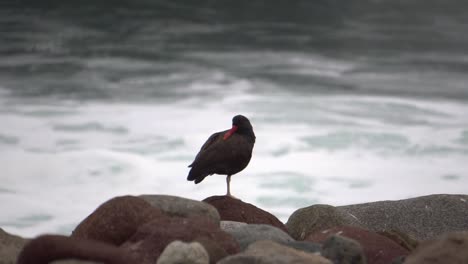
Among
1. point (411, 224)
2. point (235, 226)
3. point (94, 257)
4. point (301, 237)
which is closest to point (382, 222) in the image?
point (411, 224)

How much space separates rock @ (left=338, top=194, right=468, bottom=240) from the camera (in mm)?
20198

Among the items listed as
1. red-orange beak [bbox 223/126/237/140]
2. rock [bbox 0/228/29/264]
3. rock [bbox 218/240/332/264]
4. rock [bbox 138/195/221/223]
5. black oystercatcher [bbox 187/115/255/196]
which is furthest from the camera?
red-orange beak [bbox 223/126/237/140]

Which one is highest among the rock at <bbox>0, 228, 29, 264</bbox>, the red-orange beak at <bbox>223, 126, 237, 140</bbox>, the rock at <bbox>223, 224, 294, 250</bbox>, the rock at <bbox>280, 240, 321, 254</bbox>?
the red-orange beak at <bbox>223, 126, 237, 140</bbox>

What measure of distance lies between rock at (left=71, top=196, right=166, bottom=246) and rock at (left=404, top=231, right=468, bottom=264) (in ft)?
13.3

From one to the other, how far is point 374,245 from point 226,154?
4.11 metres

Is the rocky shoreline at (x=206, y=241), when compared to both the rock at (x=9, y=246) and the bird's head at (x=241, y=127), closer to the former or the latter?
the rock at (x=9, y=246)

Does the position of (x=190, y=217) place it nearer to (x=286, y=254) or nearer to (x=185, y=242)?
(x=185, y=242)

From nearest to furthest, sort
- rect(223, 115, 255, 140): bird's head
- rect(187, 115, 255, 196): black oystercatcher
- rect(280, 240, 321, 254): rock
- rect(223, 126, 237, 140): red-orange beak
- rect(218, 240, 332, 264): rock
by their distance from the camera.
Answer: rect(218, 240, 332, 264): rock, rect(280, 240, 321, 254): rock, rect(187, 115, 255, 196): black oystercatcher, rect(223, 126, 237, 140): red-orange beak, rect(223, 115, 255, 140): bird's head

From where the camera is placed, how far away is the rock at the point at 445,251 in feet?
31.5

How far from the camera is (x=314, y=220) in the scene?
16219mm

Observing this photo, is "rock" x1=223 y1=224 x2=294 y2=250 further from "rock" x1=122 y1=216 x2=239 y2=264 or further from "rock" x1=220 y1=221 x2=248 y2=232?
"rock" x1=122 y1=216 x2=239 y2=264

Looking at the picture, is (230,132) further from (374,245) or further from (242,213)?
(374,245)

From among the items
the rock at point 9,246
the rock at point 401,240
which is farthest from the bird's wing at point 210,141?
the rock at point 9,246

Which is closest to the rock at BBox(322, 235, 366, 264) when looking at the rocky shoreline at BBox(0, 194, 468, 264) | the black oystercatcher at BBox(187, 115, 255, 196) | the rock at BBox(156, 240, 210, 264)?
the rocky shoreline at BBox(0, 194, 468, 264)
